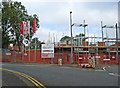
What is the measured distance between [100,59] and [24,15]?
28293 millimetres

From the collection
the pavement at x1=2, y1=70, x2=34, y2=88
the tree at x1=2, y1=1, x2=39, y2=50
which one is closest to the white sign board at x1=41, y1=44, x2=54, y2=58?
the tree at x1=2, y1=1, x2=39, y2=50

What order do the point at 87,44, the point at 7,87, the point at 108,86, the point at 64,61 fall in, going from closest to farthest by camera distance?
the point at 7,87
the point at 108,86
the point at 64,61
the point at 87,44

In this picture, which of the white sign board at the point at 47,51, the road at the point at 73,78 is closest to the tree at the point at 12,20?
the white sign board at the point at 47,51

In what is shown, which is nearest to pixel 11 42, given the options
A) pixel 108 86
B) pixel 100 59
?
pixel 100 59

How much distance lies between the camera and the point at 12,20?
74.0 m

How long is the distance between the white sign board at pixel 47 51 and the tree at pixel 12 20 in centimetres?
2232

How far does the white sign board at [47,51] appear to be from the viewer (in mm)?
52672

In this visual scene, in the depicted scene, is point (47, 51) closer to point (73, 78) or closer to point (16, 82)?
point (73, 78)

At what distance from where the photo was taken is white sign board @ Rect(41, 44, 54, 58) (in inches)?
2074

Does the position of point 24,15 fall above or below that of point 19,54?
above

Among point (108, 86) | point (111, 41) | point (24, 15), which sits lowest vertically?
point (108, 86)

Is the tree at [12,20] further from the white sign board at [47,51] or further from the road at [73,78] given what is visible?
the road at [73,78]

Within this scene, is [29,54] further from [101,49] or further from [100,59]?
[101,49]

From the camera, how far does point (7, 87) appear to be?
53.6ft
